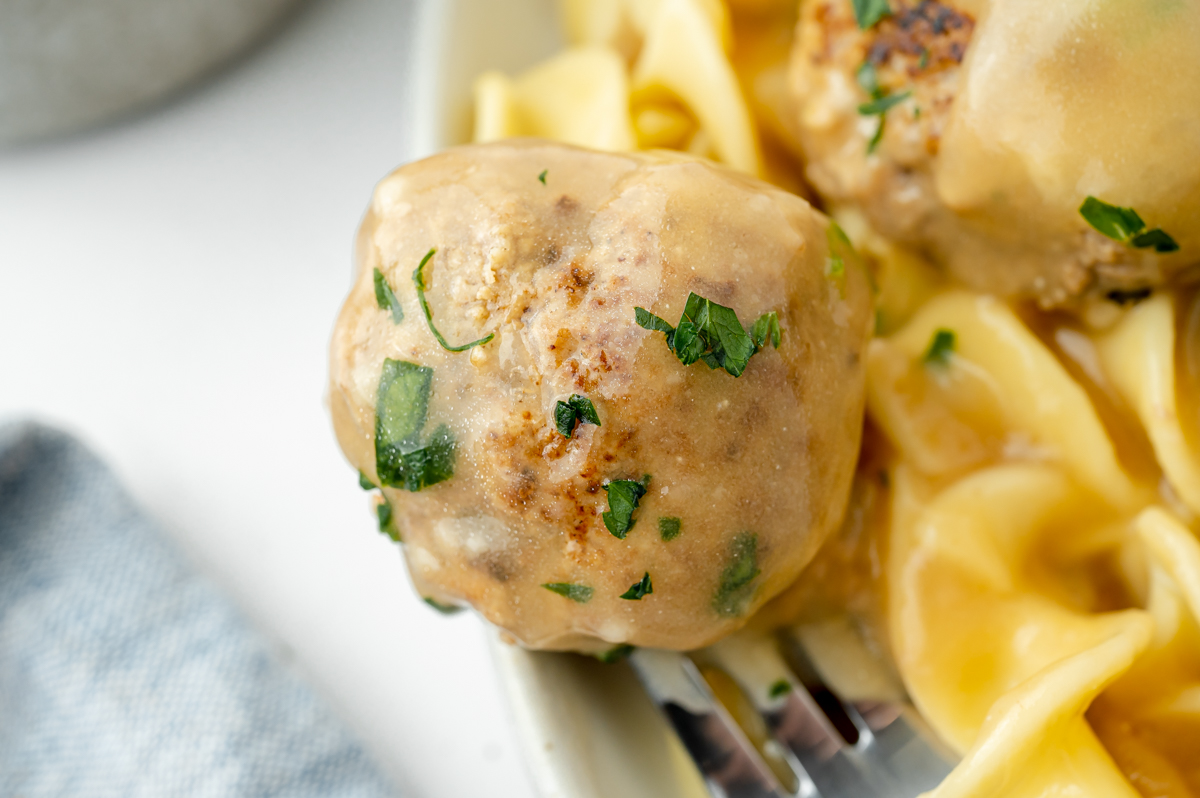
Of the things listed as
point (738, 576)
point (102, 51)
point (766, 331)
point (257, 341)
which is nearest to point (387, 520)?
point (738, 576)

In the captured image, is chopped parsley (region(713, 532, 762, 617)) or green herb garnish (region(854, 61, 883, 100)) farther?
green herb garnish (region(854, 61, 883, 100))

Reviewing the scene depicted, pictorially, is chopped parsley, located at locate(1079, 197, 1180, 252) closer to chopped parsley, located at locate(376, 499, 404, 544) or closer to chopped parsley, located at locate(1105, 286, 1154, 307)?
chopped parsley, located at locate(1105, 286, 1154, 307)

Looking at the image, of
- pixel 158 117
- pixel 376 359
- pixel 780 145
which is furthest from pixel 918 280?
pixel 158 117

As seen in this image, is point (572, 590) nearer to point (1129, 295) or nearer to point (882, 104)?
point (882, 104)

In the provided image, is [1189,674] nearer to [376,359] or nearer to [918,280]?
[918,280]

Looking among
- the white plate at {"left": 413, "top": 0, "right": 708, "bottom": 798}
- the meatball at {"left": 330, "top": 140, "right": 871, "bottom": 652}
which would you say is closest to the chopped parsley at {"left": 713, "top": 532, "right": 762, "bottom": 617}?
the meatball at {"left": 330, "top": 140, "right": 871, "bottom": 652}

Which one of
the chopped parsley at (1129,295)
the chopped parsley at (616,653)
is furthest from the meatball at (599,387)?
the chopped parsley at (1129,295)

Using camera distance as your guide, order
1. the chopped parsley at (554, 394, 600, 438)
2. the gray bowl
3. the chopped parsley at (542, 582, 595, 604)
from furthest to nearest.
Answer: the gray bowl
the chopped parsley at (542, 582, 595, 604)
the chopped parsley at (554, 394, 600, 438)
